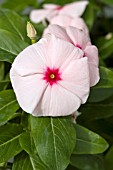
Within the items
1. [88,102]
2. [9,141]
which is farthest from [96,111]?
[9,141]

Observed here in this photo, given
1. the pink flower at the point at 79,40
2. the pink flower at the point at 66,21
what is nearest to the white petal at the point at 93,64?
the pink flower at the point at 79,40

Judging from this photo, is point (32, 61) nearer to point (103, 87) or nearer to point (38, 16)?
point (103, 87)

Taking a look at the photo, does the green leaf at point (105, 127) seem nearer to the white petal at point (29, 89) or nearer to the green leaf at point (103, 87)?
the green leaf at point (103, 87)

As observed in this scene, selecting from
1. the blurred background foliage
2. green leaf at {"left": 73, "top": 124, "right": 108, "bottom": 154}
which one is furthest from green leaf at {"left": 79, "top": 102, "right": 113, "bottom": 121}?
green leaf at {"left": 73, "top": 124, "right": 108, "bottom": 154}

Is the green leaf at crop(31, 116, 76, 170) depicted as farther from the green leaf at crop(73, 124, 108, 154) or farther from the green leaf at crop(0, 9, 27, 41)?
the green leaf at crop(0, 9, 27, 41)

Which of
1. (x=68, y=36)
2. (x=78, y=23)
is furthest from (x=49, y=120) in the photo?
(x=78, y=23)

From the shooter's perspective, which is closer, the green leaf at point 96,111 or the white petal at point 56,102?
the white petal at point 56,102

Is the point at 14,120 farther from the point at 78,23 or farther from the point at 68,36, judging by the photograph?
the point at 78,23
